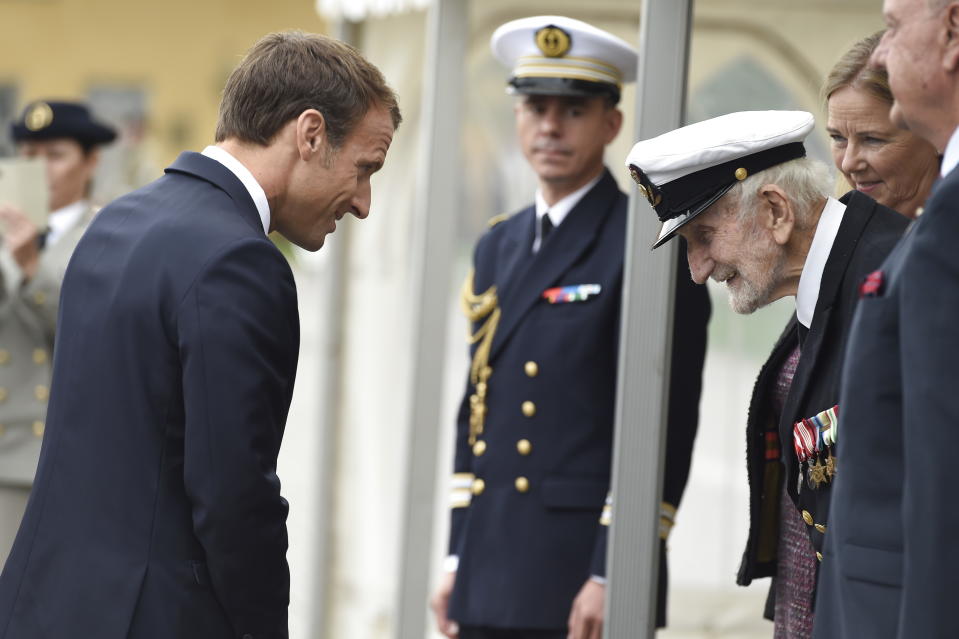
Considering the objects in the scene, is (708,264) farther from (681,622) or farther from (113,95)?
(113,95)

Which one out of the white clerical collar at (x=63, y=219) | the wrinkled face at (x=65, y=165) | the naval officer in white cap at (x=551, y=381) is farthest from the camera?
the wrinkled face at (x=65, y=165)

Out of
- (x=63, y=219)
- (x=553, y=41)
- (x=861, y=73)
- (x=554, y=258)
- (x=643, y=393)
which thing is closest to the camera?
(x=861, y=73)

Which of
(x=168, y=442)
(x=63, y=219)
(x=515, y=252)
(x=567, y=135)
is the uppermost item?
(x=567, y=135)

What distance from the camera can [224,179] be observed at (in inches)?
97.5

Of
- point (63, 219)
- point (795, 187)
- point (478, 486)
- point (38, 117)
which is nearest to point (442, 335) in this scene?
point (478, 486)

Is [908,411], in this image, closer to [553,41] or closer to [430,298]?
[553,41]

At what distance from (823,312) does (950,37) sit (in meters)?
0.58

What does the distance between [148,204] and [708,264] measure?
3.26 feet

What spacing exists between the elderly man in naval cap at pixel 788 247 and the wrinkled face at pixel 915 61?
0.41 metres

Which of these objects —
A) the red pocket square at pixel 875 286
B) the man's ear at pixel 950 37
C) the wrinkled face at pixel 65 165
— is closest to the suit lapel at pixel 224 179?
the red pocket square at pixel 875 286

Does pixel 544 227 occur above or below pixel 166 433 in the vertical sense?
above

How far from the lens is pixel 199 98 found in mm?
16984

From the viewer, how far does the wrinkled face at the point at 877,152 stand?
2.79 meters

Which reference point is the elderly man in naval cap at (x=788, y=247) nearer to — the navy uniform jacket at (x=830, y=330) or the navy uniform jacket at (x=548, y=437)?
the navy uniform jacket at (x=830, y=330)
